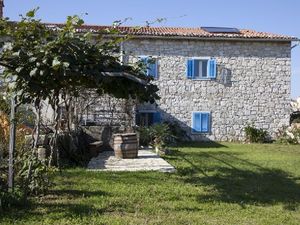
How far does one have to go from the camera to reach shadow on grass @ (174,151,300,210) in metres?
7.35

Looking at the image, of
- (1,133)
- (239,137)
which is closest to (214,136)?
(239,137)

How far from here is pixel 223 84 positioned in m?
20.7

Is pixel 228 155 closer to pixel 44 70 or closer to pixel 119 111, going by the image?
pixel 119 111

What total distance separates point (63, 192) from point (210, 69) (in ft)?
46.5

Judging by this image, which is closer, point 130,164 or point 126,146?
point 130,164

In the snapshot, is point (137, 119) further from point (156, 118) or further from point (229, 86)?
point (229, 86)

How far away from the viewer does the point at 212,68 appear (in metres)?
20.5

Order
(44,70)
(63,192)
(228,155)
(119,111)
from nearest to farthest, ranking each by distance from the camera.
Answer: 1. (44,70)
2. (63,192)
3. (228,155)
4. (119,111)

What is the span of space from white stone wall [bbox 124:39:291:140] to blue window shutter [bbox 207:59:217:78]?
249 mm

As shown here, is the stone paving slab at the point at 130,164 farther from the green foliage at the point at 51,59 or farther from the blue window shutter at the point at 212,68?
the blue window shutter at the point at 212,68

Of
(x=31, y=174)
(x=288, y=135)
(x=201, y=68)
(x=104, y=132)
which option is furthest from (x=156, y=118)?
(x=31, y=174)

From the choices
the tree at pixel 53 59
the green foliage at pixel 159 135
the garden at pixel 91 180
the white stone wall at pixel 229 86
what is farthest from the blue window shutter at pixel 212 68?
the tree at pixel 53 59

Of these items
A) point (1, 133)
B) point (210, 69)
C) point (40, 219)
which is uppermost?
point (210, 69)

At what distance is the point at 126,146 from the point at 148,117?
7797 millimetres
